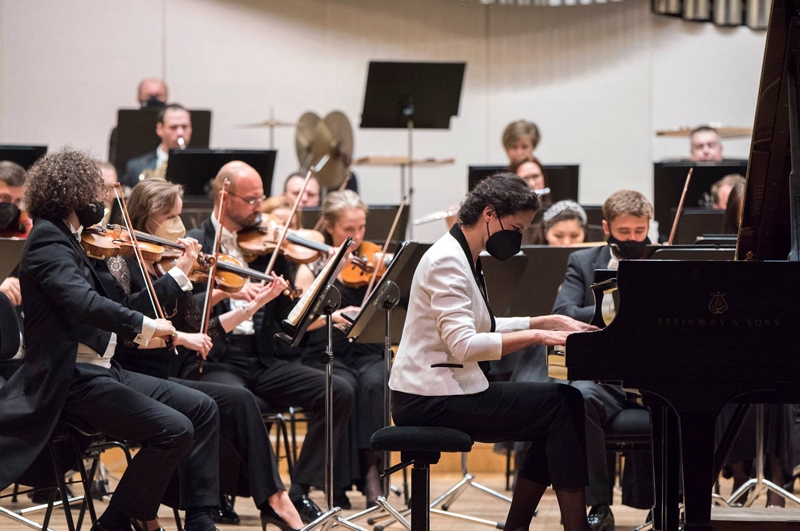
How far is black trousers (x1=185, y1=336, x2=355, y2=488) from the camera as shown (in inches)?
160

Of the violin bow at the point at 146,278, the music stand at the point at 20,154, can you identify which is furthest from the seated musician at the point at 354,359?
the music stand at the point at 20,154

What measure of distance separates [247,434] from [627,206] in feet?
5.22

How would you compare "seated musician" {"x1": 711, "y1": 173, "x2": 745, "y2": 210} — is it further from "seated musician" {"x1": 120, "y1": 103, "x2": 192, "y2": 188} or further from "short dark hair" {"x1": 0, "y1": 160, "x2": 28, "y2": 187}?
"short dark hair" {"x1": 0, "y1": 160, "x2": 28, "y2": 187}

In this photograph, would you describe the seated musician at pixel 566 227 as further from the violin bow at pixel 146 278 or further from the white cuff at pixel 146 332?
the white cuff at pixel 146 332

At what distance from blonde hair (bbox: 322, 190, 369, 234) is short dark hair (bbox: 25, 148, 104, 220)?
1589 millimetres

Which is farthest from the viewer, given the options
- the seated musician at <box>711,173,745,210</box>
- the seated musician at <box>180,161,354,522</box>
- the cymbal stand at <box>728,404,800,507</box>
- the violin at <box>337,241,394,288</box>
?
the seated musician at <box>711,173,745,210</box>

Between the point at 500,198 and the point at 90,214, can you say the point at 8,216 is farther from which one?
the point at 500,198

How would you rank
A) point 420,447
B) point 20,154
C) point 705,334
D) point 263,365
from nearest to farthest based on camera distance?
1. point 705,334
2. point 420,447
3. point 263,365
4. point 20,154

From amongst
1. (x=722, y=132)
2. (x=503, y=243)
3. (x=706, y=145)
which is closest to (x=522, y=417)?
(x=503, y=243)

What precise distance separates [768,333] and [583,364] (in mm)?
432

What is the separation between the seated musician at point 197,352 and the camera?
353 cm

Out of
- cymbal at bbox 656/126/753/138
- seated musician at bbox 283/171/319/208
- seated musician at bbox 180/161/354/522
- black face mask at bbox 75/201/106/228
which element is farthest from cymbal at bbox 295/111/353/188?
black face mask at bbox 75/201/106/228

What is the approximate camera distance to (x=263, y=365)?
13.7 ft

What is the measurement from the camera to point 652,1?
27.4ft
